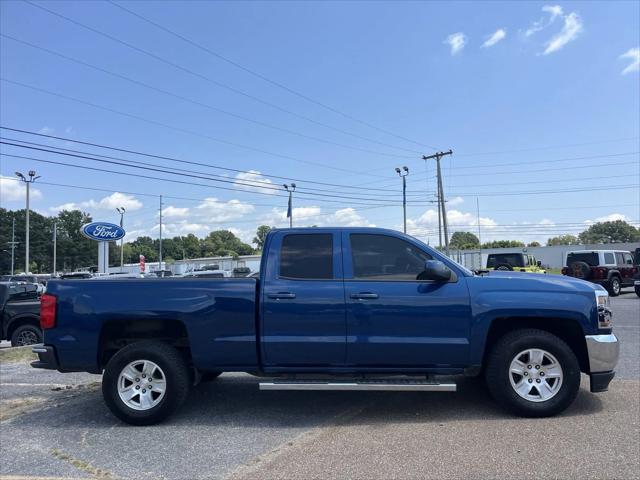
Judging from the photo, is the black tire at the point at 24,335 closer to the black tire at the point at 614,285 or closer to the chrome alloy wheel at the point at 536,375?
the chrome alloy wheel at the point at 536,375

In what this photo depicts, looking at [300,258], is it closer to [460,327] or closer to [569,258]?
[460,327]

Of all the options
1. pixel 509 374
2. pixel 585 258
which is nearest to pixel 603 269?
pixel 585 258

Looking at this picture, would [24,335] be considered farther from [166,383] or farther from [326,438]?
[326,438]

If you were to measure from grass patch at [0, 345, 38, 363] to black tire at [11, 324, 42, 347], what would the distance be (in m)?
1.62

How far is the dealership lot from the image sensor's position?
12.8ft

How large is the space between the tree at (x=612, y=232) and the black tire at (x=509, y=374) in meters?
137

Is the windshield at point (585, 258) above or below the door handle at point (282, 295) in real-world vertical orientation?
above

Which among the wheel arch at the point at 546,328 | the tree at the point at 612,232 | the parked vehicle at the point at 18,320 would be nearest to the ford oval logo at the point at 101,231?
the parked vehicle at the point at 18,320

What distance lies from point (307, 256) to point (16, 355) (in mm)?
6762

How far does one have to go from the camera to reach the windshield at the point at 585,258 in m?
22.2

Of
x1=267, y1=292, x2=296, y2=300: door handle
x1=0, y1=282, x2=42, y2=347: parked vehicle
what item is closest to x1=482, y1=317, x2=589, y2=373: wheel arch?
x1=267, y1=292, x2=296, y2=300: door handle

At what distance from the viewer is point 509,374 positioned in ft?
16.3

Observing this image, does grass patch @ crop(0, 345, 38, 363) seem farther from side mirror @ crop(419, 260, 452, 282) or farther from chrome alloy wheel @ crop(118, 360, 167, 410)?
side mirror @ crop(419, 260, 452, 282)

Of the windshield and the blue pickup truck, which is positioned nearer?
the blue pickup truck
